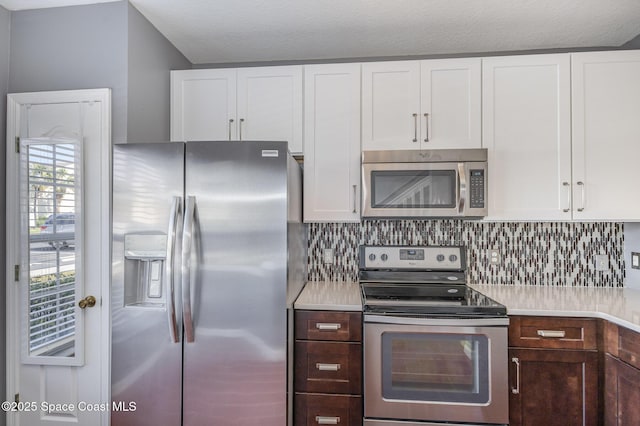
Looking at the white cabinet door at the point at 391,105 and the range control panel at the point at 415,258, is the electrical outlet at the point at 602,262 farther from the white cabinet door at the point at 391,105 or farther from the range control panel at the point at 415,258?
the white cabinet door at the point at 391,105

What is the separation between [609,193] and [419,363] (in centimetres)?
150

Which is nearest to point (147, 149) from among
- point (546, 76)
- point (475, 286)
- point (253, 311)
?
point (253, 311)

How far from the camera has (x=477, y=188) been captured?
2031mm

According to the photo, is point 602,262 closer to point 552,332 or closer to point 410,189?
point 552,332

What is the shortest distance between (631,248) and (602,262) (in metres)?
0.18

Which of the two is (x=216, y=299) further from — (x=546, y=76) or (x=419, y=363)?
(x=546, y=76)

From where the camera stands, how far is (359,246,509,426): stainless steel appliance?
68.1 inches

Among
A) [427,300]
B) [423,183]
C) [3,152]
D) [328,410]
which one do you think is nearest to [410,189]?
[423,183]

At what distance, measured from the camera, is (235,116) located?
2248 millimetres

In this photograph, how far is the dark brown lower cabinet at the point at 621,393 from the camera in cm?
152

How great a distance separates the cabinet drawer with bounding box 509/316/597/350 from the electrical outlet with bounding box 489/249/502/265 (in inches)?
25.8

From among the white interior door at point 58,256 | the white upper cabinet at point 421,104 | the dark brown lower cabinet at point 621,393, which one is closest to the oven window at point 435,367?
the dark brown lower cabinet at point 621,393

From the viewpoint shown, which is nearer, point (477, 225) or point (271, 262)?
point (271, 262)

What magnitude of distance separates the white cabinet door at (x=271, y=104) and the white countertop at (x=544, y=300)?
0.93 m
